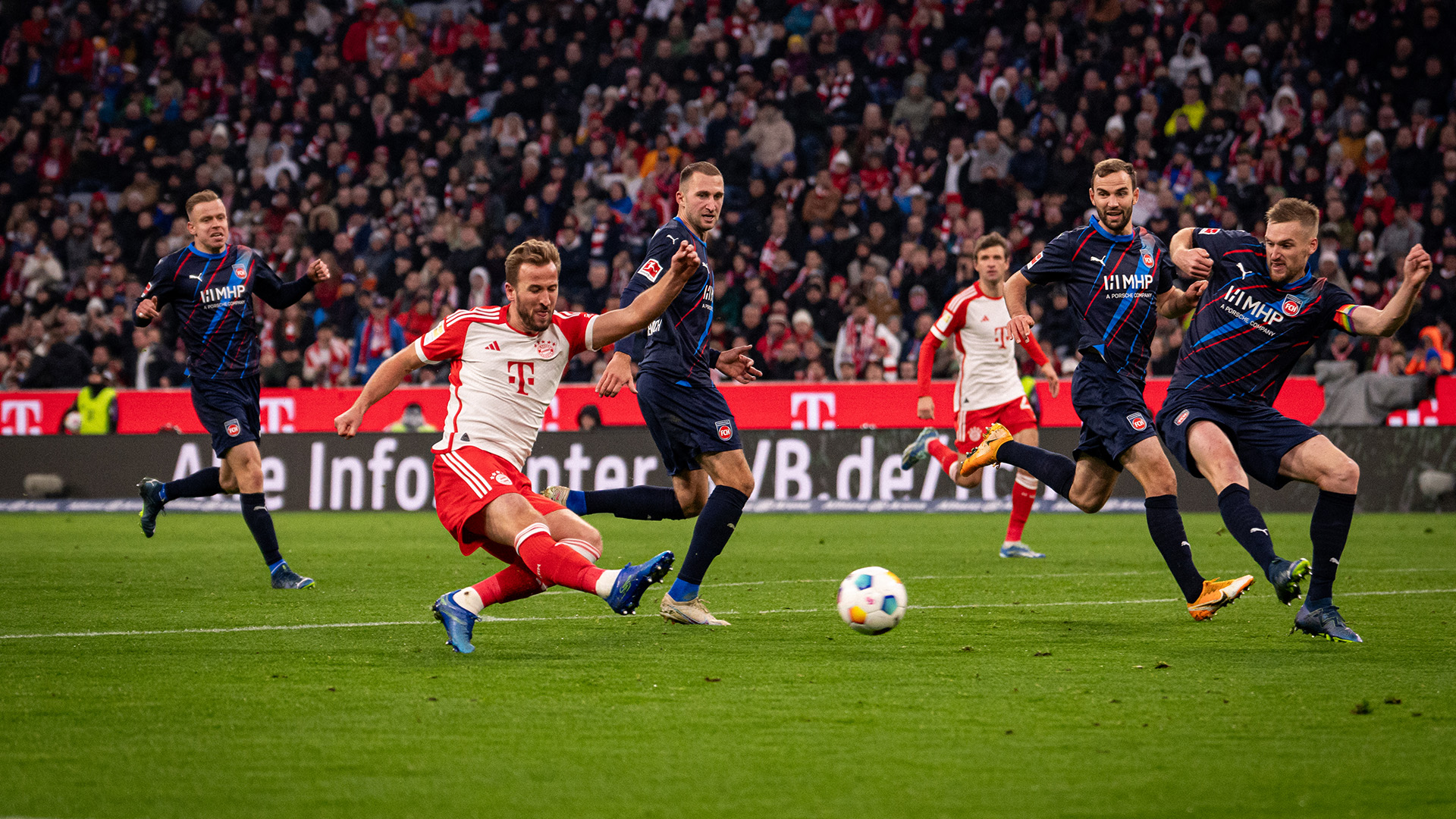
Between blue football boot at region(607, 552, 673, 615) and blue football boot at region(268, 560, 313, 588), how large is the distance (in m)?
4.05

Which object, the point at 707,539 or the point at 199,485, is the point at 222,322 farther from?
the point at 707,539

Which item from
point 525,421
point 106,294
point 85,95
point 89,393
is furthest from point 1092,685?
point 85,95

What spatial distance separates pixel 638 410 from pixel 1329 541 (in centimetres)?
1341

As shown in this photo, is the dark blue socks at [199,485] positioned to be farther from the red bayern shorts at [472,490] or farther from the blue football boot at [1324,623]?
the blue football boot at [1324,623]

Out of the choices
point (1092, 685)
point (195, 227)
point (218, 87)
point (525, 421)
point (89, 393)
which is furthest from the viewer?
point (218, 87)

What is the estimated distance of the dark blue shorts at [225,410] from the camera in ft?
31.8

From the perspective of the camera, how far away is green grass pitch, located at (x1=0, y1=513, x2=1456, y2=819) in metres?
3.78

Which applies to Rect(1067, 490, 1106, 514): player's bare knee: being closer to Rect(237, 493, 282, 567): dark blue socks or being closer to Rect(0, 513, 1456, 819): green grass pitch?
Rect(0, 513, 1456, 819): green grass pitch

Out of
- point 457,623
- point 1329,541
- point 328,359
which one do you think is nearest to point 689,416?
point 457,623

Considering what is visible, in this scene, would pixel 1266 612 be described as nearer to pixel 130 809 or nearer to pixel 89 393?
pixel 130 809

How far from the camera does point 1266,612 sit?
7.88m

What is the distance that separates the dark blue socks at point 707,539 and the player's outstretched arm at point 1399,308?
3.02m

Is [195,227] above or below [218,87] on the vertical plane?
below

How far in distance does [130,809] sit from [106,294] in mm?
21790
